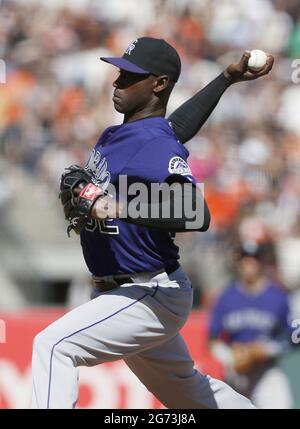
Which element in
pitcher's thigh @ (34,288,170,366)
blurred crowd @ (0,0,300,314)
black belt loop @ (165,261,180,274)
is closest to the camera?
pitcher's thigh @ (34,288,170,366)

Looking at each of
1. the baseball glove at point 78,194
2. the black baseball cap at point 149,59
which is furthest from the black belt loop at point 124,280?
the black baseball cap at point 149,59

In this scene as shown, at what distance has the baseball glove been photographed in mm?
4094

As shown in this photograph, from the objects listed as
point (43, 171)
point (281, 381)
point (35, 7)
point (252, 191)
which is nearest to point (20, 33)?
point (35, 7)

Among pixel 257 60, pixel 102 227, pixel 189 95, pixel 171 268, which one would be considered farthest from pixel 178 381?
pixel 189 95

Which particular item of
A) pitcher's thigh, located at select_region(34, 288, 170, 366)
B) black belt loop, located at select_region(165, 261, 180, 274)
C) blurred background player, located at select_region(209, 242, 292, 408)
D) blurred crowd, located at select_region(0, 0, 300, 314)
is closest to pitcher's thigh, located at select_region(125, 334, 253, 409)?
pitcher's thigh, located at select_region(34, 288, 170, 366)

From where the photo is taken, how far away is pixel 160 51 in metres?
4.50

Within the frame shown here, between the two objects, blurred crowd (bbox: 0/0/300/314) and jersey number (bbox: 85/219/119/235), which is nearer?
jersey number (bbox: 85/219/119/235)

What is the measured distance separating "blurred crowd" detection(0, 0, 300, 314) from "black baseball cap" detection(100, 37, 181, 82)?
12.4 ft

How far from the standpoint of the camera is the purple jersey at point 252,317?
7.18m

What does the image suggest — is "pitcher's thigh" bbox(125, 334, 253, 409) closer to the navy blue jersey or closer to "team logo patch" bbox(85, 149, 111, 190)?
the navy blue jersey

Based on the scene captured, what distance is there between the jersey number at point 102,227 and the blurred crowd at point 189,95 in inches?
152

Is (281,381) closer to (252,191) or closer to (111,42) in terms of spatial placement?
(252,191)

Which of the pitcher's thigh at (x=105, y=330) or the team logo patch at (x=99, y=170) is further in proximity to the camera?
the team logo patch at (x=99, y=170)

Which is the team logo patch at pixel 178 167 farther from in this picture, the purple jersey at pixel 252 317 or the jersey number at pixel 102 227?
the purple jersey at pixel 252 317
